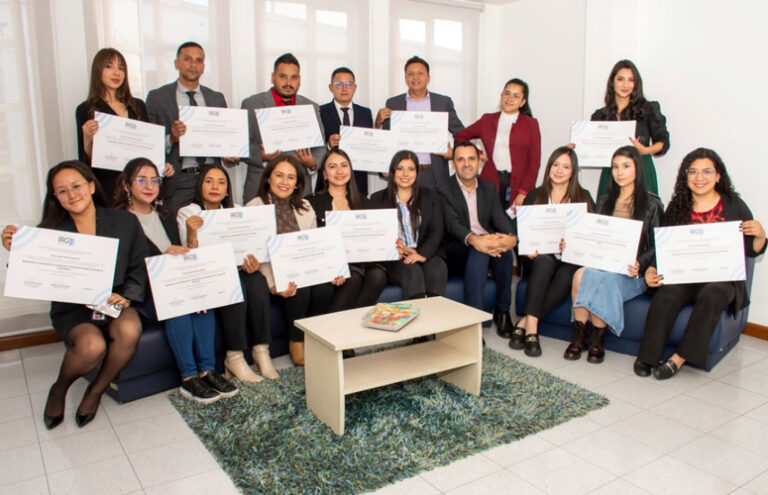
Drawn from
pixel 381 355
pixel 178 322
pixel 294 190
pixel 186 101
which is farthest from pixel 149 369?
pixel 186 101

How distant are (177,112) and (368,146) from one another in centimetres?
130

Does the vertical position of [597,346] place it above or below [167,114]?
below

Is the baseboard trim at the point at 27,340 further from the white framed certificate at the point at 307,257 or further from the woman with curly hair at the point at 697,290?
the woman with curly hair at the point at 697,290

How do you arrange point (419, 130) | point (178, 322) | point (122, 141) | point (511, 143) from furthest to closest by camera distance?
1. point (511, 143)
2. point (419, 130)
3. point (122, 141)
4. point (178, 322)

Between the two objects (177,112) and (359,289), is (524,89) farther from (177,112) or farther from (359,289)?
(177,112)

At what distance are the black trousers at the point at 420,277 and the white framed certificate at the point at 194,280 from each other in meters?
1.07

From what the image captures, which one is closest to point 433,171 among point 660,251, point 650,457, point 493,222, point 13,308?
point 493,222

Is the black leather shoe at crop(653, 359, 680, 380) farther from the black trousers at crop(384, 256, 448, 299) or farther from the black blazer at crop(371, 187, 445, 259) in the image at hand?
the black blazer at crop(371, 187, 445, 259)

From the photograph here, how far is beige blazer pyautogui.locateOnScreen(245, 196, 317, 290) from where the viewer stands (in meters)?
3.39

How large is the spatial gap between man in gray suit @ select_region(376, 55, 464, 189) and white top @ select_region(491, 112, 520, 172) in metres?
0.35

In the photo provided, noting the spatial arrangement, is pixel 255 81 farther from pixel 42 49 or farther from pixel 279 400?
pixel 279 400

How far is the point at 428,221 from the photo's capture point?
3949 millimetres

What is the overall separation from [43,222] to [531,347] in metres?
2.71

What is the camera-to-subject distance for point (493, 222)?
421cm
